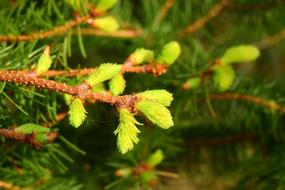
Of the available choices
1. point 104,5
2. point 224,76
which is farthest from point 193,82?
point 104,5

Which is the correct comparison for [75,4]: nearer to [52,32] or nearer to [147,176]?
[52,32]

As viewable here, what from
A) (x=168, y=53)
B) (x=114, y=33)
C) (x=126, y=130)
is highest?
(x=114, y=33)

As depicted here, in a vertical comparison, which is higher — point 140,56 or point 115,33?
point 115,33

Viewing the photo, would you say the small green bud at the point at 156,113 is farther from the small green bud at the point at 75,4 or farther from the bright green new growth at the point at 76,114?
the small green bud at the point at 75,4

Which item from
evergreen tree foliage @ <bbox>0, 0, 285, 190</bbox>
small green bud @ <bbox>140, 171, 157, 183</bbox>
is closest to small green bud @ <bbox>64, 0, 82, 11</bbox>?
evergreen tree foliage @ <bbox>0, 0, 285, 190</bbox>

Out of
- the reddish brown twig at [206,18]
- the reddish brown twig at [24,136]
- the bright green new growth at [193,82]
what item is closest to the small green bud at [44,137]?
the reddish brown twig at [24,136]

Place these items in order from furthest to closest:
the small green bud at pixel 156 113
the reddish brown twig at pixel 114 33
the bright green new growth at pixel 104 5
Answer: the reddish brown twig at pixel 114 33 → the bright green new growth at pixel 104 5 → the small green bud at pixel 156 113

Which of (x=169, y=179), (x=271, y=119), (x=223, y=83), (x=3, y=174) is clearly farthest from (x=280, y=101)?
(x=3, y=174)

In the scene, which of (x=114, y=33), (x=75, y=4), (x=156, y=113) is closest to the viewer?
(x=156, y=113)

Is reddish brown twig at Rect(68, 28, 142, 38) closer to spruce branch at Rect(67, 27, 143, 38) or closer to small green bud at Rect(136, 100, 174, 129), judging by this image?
spruce branch at Rect(67, 27, 143, 38)
